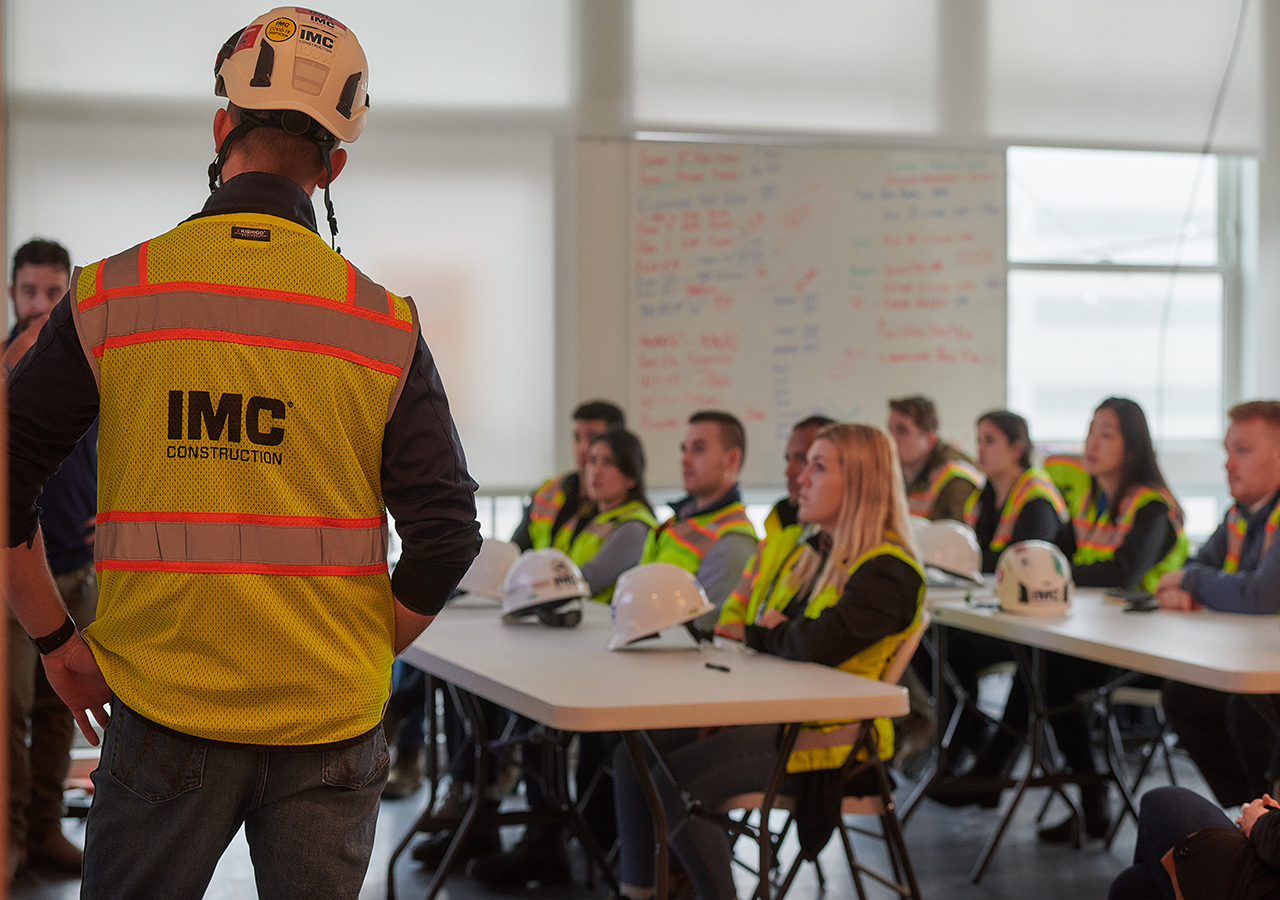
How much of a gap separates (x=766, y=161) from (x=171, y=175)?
290 cm

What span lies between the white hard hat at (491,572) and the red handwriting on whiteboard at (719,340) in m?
2.38

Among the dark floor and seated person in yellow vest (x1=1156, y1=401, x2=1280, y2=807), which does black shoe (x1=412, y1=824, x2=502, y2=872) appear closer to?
the dark floor

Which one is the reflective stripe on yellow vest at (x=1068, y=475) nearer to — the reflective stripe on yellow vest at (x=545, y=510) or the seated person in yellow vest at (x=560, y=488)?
the seated person in yellow vest at (x=560, y=488)

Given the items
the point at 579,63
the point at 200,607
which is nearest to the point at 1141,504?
the point at 579,63

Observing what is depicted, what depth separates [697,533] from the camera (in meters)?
4.13

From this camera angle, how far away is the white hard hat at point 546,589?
141 inches

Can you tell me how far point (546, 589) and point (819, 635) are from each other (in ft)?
3.08

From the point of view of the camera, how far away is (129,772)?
4.05ft

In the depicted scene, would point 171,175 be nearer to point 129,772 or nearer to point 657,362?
point 657,362

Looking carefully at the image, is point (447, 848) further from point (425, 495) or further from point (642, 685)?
point (425, 495)

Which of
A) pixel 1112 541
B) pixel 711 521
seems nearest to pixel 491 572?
pixel 711 521

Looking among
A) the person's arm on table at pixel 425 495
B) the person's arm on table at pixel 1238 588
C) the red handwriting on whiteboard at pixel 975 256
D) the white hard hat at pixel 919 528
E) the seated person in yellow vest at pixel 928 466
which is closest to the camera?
the person's arm on table at pixel 425 495

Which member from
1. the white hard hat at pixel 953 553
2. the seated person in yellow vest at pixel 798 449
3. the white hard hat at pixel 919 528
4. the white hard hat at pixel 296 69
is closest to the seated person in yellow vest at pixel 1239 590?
the white hard hat at pixel 953 553

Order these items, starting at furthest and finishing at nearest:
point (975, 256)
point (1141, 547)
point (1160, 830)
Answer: point (975, 256), point (1141, 547), point (1160, 830)
